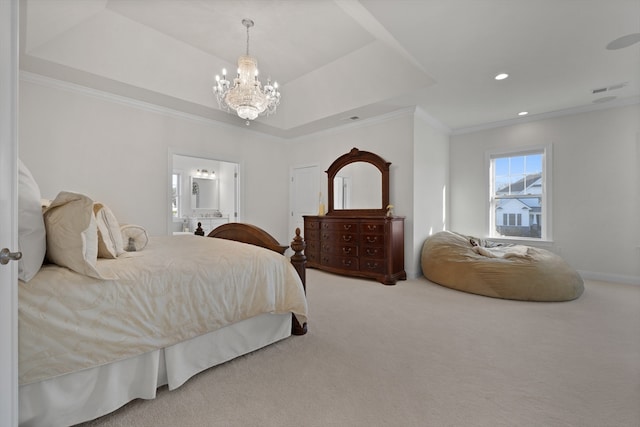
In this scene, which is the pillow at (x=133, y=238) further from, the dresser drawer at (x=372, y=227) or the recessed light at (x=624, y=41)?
the recessed light at (x=624, y=41)

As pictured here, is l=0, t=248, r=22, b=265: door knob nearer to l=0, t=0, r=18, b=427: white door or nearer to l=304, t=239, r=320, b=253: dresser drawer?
l=0, t=0, r=18, b=427: white door

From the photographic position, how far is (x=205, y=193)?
25.5 feet

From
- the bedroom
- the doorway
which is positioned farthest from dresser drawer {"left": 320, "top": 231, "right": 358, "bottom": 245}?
the doorway

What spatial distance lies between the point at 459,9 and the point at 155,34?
10.9 feet

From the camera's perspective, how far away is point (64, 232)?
1383mm

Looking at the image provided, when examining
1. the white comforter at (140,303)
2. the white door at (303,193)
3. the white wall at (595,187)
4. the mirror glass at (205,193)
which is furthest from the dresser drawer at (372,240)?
the mirror glass at (205,193)

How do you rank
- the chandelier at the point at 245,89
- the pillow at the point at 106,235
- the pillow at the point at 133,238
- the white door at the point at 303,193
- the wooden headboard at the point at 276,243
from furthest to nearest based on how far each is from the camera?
1. the white door at the point at 303,193
2. the chandelier at the point at 245,89
3. the wooden headboard at the point at 276,243
4. the pillow at the point at 133,238
5. the pillow at the point at 106,235

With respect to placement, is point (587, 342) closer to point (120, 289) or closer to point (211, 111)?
point (120, 289)

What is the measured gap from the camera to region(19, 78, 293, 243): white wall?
11.1 feet

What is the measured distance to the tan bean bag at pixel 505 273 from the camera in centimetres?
331

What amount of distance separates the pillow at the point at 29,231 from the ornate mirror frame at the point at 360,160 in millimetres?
3986

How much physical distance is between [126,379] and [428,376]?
1741 millimetres

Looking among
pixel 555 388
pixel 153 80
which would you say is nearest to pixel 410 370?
pixel 555 388

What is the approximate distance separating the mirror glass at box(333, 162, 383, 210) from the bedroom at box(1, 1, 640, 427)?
308 mm
